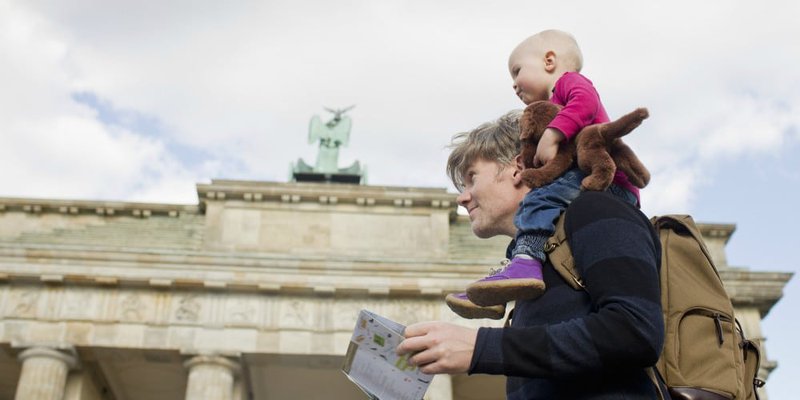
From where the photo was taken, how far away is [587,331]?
6.35 ft

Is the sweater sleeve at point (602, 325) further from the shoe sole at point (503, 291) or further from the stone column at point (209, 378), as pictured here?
the stone column at point (209, 378)

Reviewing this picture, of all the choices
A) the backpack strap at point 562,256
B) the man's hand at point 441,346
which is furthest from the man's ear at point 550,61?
the man's hand at point 441,346

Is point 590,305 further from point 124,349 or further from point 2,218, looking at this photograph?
point 2,218

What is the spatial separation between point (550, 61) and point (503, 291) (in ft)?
2.50

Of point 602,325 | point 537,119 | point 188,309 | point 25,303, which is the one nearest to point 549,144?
point 537,119

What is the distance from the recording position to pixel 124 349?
18.0 meters

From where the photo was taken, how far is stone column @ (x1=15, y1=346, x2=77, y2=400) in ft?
57.1

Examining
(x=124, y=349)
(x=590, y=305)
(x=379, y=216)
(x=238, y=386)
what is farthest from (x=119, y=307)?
(x=590, y=305)

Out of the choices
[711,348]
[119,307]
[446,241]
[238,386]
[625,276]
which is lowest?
[711,348]

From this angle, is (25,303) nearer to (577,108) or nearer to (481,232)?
(481,232)

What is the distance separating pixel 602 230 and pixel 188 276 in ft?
56.0

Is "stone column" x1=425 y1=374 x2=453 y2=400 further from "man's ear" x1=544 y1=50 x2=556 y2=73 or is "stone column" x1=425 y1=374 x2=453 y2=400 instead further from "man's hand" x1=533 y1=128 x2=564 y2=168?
"man's hand" x1=533 y1=128 x2=564 y2=168

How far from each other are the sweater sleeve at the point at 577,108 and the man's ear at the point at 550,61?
0.38 feet

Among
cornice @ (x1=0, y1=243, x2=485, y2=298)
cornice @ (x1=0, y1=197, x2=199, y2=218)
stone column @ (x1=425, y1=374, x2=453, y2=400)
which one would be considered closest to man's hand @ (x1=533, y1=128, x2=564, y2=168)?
stone column @ (x1=425, y1=374, x2=453, y2=400)
